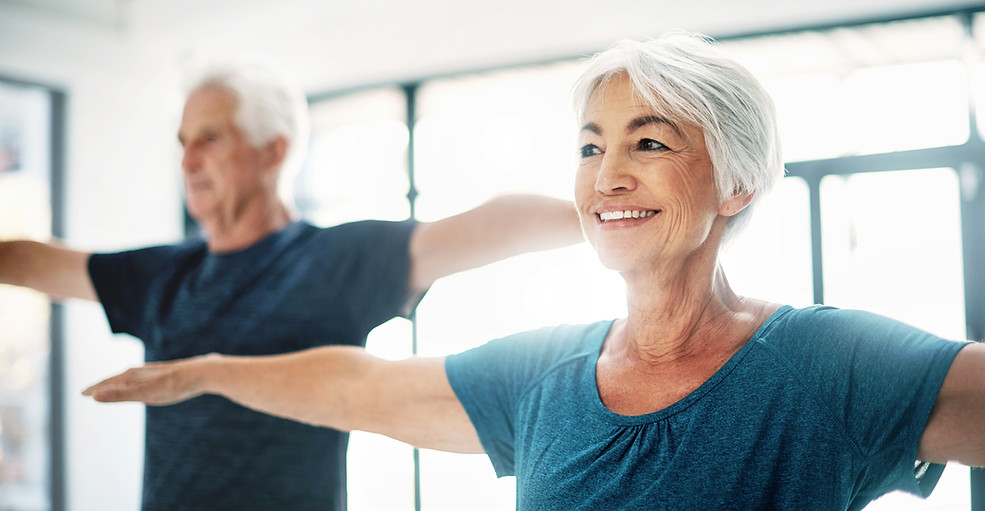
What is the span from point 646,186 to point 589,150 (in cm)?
13

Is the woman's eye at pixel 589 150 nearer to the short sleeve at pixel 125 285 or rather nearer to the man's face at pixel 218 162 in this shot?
the man's face at pixel 218 162

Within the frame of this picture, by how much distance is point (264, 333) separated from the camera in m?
1.53

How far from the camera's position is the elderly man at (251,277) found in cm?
145

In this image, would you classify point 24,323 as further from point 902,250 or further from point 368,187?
point 902,250

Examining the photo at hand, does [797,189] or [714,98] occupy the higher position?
[797,189]

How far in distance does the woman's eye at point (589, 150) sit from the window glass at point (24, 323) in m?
4.03

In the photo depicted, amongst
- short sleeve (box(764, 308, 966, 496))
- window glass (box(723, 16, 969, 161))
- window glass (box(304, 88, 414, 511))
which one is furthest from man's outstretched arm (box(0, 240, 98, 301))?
window glass (box(723, 16, 969, 161))

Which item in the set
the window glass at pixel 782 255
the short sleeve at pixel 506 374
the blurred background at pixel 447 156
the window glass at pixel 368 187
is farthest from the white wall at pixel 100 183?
the short sleeve at pixel 506 374

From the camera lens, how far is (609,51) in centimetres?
107

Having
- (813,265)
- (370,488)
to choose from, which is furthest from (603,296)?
(370,488)

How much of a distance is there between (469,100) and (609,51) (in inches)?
134

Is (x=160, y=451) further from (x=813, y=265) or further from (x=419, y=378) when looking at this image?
(x=813, y=265)

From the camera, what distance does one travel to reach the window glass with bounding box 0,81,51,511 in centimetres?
402

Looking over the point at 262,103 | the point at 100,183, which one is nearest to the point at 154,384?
the point at 262,103
